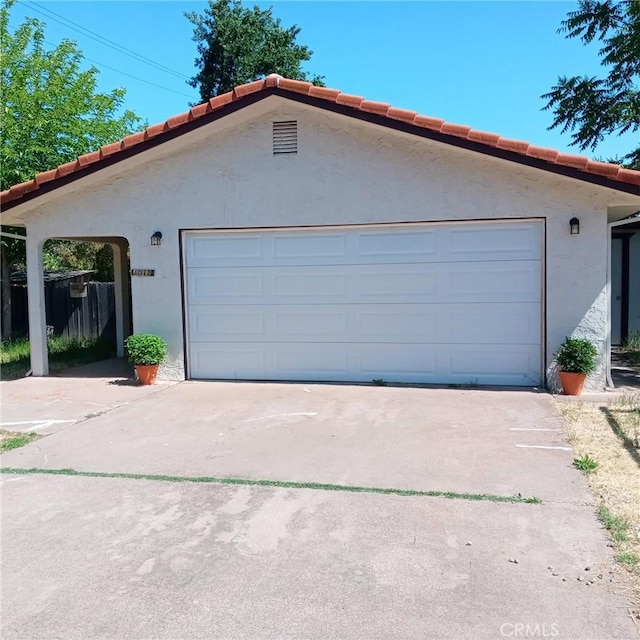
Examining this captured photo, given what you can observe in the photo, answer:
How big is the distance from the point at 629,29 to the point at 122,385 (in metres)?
15.9

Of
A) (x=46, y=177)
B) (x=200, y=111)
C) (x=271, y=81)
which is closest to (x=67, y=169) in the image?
(x=46, y=177)

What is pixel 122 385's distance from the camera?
9.15 metres

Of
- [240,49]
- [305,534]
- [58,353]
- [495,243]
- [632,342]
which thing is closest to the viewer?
[305,534]

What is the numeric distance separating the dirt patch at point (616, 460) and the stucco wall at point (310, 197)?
53.6 inches

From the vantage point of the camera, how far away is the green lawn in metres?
11.0

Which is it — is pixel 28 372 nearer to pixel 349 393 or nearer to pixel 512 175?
pixel 349 393

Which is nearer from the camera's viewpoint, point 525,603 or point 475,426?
point 525,603

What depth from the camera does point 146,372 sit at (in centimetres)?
905

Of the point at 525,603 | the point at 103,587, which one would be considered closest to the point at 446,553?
the point at 525,603

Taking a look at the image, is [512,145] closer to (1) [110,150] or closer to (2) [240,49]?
(1) [110,150]

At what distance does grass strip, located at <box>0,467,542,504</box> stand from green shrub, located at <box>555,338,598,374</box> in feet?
13.2

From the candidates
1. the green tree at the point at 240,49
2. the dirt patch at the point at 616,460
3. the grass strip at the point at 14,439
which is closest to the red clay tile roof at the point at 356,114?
the dirt patch at the point at 616,460

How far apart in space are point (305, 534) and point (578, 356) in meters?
5.39

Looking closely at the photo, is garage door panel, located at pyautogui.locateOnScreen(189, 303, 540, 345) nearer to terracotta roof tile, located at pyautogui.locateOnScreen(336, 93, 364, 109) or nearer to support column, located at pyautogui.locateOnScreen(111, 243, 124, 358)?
terracotta roof tile, located at pyautogui.locateOnScreen(336, 93, 364, 109)
